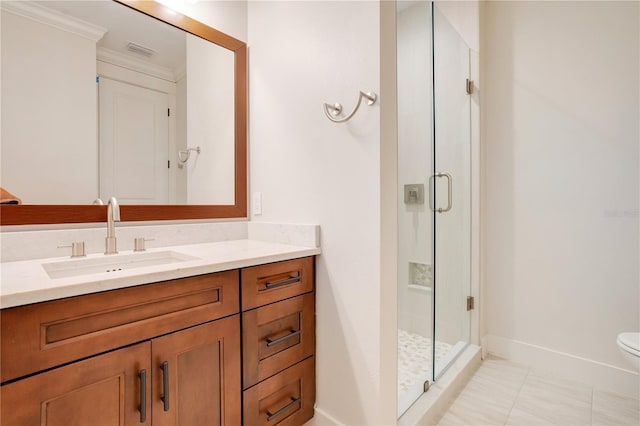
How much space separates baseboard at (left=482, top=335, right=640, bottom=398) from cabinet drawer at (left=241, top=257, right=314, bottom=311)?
5.13 feet

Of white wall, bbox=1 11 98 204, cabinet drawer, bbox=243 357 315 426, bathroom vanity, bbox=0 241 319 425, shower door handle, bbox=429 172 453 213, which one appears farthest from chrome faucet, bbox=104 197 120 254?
Result: shower door handle, bbox=429 172 453 213

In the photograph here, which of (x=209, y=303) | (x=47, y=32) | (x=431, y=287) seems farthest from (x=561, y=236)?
(x=47, y=32)

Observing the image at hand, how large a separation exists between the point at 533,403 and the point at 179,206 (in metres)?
2.09

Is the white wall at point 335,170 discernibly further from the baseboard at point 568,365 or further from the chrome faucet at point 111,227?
the baseboard at point 568,365

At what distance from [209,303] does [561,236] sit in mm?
2056

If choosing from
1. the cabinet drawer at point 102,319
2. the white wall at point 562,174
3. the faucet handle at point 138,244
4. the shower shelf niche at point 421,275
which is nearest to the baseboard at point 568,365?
the white wall at point 562,174

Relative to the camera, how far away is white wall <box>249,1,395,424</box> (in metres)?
1.25

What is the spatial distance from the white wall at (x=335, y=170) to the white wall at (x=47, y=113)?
0.81 meters

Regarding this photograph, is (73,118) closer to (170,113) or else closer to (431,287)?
(170,113)

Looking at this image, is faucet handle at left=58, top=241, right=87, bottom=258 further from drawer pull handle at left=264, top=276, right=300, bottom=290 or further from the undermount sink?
drawer pull handle at left=264, top=276, right=300, bottom=290

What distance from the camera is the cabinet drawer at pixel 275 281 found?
1.18 metres

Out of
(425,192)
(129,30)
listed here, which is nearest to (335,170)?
(425,192)

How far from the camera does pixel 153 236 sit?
58.3 inches

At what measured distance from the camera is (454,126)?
2.02m
